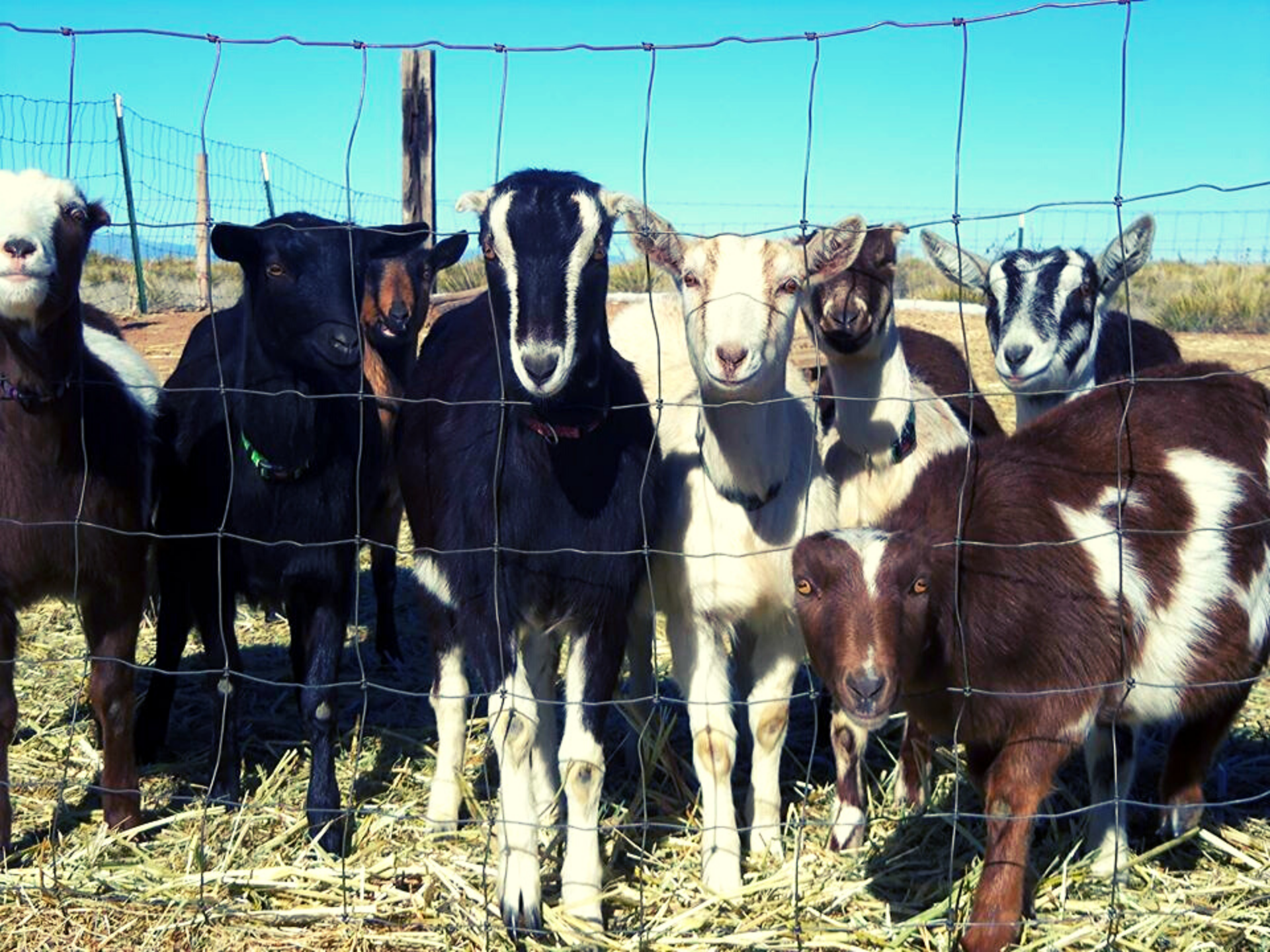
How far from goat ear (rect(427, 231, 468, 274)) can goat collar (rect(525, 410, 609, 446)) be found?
243cm

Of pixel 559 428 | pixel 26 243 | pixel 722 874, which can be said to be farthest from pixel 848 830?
pixel 26 243

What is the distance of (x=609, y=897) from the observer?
4.23 m

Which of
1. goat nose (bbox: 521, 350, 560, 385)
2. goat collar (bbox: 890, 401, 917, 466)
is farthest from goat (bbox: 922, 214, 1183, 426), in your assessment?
goat nose (bbox: 521, 350, 560, 385)

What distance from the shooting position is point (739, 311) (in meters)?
4.04

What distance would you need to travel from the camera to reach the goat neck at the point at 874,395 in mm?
4922

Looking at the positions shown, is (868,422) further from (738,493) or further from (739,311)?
(739,311)

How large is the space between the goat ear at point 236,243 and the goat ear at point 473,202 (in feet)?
2.88

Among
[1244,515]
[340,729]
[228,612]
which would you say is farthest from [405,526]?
[1244,515]

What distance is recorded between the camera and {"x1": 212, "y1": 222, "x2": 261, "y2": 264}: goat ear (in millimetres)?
4688

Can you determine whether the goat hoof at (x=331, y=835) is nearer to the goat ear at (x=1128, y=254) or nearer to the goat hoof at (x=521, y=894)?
the goat hoof at (x=521, y=894)

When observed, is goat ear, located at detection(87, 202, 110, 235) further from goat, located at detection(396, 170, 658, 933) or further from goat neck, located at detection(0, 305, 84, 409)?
goat, located at detection(396, 170, 658, 933)

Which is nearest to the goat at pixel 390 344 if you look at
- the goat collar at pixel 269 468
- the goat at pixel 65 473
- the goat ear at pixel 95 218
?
the goat collar at pixel 269 468

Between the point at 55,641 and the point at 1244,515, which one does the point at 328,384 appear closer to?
the point at 55,641

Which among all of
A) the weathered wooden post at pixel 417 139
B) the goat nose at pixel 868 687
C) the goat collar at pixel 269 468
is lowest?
the goat nose at pixel 868 687
